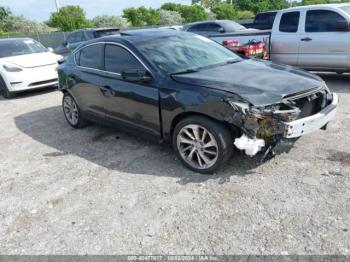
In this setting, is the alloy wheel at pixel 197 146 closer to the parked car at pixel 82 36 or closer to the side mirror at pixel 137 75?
the side mirror at pixel 137 75

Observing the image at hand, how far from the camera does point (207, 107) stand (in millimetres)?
3848

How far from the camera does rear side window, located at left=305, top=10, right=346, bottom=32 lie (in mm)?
7699

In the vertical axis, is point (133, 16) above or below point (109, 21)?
above

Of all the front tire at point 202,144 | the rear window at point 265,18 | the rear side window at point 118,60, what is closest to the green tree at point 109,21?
the rear window at point 265,18

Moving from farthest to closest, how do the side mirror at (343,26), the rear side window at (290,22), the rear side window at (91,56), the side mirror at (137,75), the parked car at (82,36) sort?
the parked car at (82,36), the rear side window at (290,22), the side mirror at (343,26), the rear side window at (91,56), the side mirror at (137,75)

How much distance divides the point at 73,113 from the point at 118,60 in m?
1.84

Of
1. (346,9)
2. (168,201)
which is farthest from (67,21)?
(168,201)

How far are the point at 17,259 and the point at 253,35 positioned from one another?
7.52 m

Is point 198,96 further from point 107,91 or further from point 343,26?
point 343,26

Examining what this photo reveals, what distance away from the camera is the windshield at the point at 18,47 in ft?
32.5

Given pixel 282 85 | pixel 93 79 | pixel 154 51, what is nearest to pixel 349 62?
pixel 282 85

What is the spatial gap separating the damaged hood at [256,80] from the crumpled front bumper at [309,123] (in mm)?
310

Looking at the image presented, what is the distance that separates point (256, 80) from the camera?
4.10 metres

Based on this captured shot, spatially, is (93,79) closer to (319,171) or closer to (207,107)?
(207,107)
